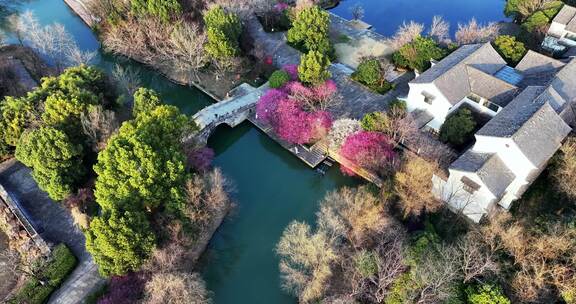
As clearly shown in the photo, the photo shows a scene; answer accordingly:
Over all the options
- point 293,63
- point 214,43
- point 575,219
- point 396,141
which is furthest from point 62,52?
point 575,219

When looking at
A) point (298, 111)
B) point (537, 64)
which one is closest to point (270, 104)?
point (298, 111)

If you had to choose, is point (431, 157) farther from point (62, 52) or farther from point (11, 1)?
point (11, 1)

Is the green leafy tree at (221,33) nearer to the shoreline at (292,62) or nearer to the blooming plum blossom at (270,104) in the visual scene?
the shoreline at (292,62)

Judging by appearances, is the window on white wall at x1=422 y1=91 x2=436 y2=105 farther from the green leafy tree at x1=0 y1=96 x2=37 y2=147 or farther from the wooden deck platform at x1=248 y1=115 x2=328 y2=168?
the green leafy tree at x1=0 y1=96 x2=37 y2=147

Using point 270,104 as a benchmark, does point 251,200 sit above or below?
below

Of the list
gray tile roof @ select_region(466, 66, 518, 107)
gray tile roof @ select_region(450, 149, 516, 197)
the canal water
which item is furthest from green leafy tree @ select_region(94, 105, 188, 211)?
gray tile roof @ select_region(466, 66, 518, 107)

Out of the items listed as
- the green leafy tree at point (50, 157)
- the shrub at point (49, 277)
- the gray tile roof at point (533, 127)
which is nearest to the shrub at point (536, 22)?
the gray tile roof at point (533, 127)

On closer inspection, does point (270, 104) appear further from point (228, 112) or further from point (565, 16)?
point (565, 16)
